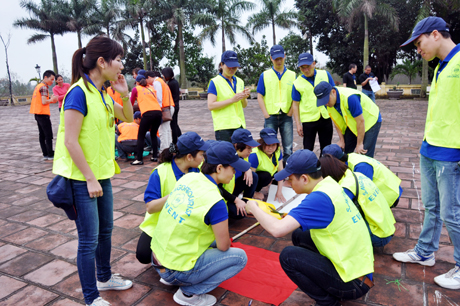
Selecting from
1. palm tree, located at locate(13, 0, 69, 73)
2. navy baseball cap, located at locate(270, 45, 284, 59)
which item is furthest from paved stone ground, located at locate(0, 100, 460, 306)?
palm tree, located at locate(13, 0, 69, 73)

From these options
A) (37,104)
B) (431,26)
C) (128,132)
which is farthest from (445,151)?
(37,104)

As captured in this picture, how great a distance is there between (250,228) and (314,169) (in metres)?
1.50

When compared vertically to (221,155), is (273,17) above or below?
above

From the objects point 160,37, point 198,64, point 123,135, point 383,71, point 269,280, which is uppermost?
point 160,37

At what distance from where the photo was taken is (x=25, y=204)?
4426mm

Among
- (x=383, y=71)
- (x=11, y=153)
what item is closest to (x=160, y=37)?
(x=383, y=71)

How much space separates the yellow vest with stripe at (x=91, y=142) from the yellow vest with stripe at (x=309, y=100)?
284 centimetres

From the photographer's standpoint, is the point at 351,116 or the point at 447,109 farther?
the point at 351,116

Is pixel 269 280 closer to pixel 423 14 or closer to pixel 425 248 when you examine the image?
pixel 425 248

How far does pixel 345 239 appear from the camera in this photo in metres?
2.03

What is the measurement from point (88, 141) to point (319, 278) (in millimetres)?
1603

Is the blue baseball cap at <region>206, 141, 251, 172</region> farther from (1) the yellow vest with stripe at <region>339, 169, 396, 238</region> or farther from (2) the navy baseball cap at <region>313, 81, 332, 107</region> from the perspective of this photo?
(2) the navy baseball cap at <region>313, 81, 332, 107</region>

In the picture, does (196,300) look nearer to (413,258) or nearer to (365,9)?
(413,258)

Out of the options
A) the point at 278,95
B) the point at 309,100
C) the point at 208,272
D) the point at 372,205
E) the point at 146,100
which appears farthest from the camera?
the point at 146,100
